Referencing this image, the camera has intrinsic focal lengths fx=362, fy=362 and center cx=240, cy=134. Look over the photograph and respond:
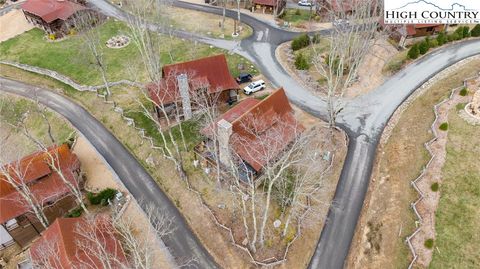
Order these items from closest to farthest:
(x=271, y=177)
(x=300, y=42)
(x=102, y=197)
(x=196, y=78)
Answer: (x=271, y=177)
(x=102, y=197)
(x=196, y=78)
(x=300, y=42)

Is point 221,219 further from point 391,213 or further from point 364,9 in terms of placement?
point 364,9

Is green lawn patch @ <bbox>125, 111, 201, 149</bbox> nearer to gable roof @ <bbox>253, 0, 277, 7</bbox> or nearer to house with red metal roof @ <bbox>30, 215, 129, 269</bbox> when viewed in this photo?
house with red metal roof @ <bbox>30, 215, 129, 269</bbox>

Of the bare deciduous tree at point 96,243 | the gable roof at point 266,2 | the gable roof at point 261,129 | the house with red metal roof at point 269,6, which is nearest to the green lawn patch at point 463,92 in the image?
the gable roof at point 261,129

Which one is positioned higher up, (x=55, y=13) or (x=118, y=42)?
(x=55, y=13)

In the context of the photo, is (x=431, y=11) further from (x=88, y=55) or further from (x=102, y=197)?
(x=88, y=55)

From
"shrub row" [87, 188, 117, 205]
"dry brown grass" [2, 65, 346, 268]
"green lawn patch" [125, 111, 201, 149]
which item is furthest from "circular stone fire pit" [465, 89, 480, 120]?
"shrub row" [87, 188, 117, 205]

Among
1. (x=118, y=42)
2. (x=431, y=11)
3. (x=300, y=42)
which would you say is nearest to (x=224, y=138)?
(x=300, y=42)

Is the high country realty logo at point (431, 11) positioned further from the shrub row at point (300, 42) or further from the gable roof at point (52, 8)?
the gable roof at point (52, 8)

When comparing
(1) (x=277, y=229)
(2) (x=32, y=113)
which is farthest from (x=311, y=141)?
(2) (x=32, y=113)
